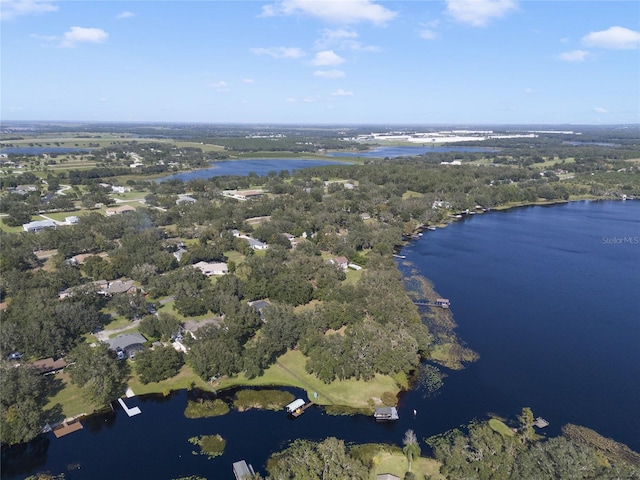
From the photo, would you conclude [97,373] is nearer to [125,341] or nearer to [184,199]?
[125,341]

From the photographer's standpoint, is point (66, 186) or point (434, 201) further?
point (66, 186)

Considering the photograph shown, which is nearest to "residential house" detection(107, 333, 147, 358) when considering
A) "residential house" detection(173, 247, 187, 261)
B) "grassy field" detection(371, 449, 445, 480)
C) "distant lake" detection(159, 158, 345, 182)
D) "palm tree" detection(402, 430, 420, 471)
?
"residential house" detection(173, 247, 187, 261)

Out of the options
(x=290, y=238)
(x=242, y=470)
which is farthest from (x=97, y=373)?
(x=290, y=238)

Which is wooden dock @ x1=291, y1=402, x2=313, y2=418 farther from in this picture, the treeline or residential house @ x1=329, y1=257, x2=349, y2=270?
residential house @ x1=329, y1=257, x2=349, y2=270

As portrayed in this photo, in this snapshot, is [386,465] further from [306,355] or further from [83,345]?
[83,345]

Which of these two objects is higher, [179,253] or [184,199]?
[184,199]

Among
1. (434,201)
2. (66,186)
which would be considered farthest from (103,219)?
(434,201)

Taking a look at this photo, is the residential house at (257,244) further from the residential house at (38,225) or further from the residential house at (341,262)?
the residential house at (38,225)
